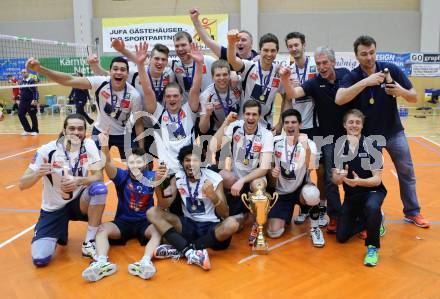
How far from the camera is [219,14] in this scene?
1792 centimetres

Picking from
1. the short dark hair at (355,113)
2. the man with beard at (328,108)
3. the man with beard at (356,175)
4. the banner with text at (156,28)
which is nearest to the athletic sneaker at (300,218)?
the man with beard at (328,108)

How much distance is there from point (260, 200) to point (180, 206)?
34.1 inches

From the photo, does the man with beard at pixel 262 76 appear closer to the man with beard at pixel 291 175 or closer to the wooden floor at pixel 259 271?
the man with beard at pixel 291 175

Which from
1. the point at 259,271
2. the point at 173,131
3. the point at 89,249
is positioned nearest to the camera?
the point at 259,271

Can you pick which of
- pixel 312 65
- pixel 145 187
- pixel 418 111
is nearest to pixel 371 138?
pixel 312 65

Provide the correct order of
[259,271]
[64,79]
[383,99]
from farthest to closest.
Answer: [64,79], [383,99], [259,271]

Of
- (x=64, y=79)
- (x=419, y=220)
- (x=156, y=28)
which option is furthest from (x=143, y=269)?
(x=156, y=28)

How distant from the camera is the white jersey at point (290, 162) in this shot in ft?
14.2

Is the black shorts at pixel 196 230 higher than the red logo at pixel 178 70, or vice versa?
the red logo at pixel 178 70

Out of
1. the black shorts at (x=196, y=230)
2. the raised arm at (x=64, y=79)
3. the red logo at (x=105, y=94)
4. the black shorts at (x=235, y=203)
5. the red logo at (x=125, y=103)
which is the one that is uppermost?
the raised arm at (x=64, y=79)

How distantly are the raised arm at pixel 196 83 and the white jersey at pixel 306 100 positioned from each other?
1.10 m

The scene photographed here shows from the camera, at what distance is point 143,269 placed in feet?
11.3

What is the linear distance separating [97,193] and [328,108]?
2.55 metres

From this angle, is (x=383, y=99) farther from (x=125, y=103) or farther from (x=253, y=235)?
(x=125, y=103)
